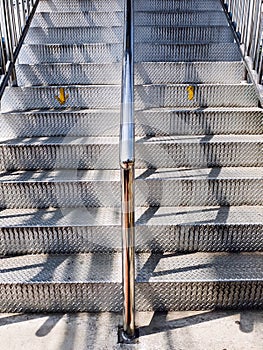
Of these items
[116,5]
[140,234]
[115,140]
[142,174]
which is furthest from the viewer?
[116,5]

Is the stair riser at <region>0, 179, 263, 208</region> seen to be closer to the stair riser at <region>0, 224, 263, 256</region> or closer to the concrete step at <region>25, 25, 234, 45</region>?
the stair riser at <region>0, 224, 263, 256</region>

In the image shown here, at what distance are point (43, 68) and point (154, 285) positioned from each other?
1.94m

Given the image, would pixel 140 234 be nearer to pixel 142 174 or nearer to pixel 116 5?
pixel 142 174

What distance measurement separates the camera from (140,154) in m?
2.49

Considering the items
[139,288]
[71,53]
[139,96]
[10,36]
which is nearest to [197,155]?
→ [139,96]

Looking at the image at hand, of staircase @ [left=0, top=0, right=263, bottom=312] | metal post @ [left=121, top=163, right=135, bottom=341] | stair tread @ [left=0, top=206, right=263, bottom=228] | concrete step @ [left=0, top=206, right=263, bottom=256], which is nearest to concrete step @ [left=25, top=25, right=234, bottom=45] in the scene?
staircase @ [left=0, top=0, right=263, bottom=312]

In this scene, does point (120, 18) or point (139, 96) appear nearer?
point (139, 96)

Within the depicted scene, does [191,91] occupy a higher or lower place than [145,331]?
higher

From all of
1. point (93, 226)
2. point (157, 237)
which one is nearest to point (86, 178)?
point (93, 226)

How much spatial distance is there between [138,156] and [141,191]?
11.7 inches

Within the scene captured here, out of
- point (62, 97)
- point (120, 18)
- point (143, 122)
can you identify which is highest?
point (120, 18)

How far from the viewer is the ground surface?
1.73 meters

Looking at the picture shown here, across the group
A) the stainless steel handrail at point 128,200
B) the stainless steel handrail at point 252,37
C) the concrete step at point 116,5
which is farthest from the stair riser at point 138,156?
the concrete step at point 116,5

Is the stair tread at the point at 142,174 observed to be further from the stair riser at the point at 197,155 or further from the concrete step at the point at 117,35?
the concrete step at the point at 117,35
